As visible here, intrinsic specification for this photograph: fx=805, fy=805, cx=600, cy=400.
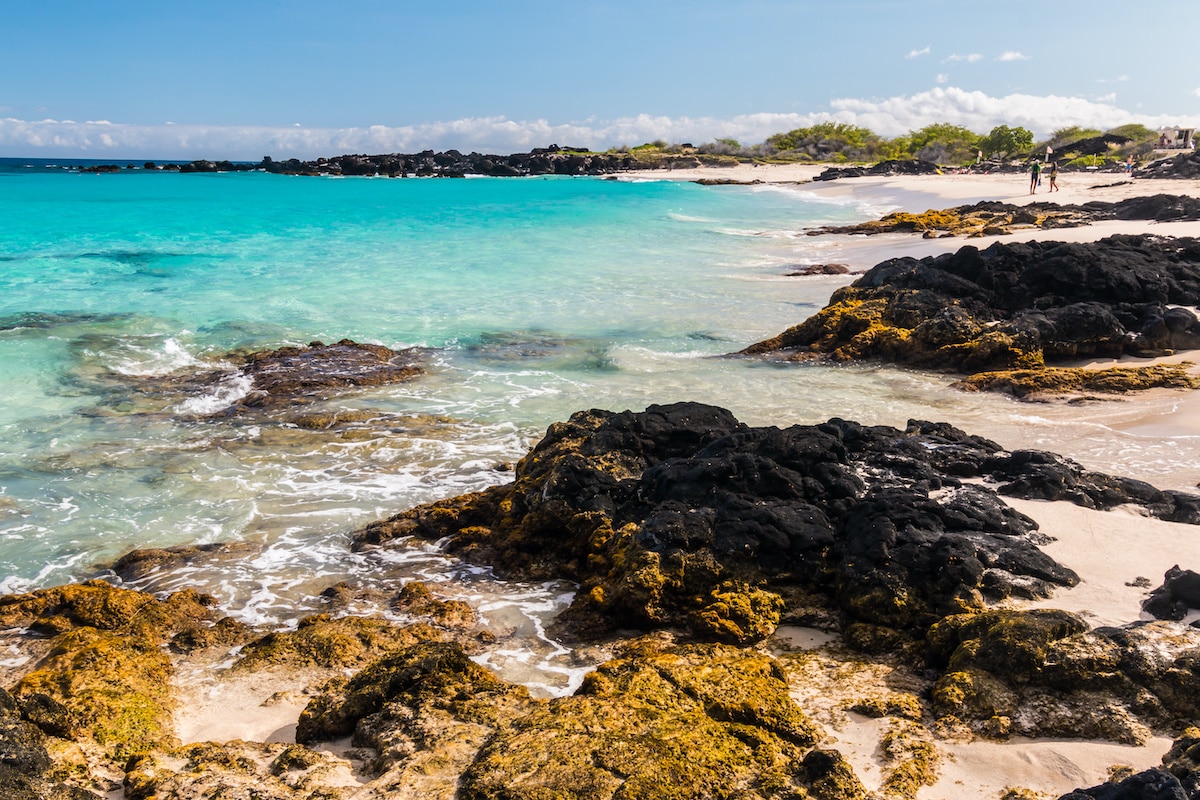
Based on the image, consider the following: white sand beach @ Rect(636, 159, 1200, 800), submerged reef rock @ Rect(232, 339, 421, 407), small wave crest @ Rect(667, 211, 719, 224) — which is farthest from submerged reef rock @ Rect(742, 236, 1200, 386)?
small wave crest @ Rect(667, 211, 719, 224)

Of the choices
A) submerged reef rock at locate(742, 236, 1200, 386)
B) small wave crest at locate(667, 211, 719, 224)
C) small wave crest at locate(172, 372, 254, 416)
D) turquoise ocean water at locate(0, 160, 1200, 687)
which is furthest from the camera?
small wave crest at locate(667, 211, 719, 224)

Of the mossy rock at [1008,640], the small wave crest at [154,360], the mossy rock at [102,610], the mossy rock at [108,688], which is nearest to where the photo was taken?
the mossy rock at [108,688]

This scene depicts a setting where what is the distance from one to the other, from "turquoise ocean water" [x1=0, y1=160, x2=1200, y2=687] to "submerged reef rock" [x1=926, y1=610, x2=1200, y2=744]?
7.23 ft

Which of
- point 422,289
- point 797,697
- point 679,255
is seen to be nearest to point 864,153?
point 679,255

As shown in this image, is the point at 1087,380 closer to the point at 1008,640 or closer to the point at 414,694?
the point at 1008,640

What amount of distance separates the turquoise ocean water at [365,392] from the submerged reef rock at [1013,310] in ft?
2.54

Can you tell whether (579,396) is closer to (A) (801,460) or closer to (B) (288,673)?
(A) (801,460)

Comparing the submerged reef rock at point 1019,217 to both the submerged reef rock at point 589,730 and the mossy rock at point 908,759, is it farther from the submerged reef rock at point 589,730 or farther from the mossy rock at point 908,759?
the submerged reef rock at point 589,730

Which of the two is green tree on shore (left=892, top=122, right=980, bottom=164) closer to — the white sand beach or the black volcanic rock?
the black volcanic rock

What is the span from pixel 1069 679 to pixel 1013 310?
10.1 metres

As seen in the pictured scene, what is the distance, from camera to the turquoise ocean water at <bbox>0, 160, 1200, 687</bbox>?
7.11 metres

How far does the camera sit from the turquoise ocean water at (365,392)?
7109mm

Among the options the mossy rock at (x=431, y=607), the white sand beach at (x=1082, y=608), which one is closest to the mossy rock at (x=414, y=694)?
the mossy rock at (x=431, y=607)

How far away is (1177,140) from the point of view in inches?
2085
